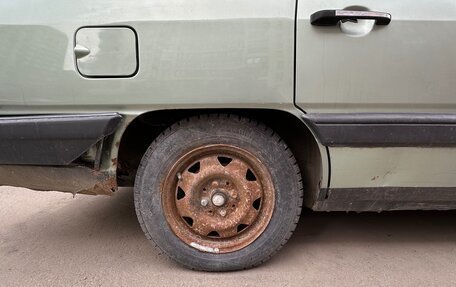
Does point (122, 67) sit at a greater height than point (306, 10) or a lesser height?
lesser

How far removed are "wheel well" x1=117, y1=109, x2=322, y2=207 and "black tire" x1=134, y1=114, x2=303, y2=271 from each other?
3.0 inches

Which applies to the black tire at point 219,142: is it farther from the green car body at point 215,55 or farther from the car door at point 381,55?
the car door at point 381,55

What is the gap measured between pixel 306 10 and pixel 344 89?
0.43 metres

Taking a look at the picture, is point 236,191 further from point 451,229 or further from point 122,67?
point 451,229

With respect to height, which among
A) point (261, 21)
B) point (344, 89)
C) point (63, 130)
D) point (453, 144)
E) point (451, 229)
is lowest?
point (451, 229)

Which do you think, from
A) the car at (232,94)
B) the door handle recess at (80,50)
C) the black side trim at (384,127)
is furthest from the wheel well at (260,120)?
the door handle recess at (80,50)

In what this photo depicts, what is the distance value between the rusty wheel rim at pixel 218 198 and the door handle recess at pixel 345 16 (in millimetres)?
756

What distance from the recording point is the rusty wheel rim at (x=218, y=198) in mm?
2031

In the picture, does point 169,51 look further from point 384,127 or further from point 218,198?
point 384,127

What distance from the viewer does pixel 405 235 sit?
2.59m

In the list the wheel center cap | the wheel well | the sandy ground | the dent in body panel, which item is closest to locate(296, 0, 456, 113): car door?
the dent in body panel

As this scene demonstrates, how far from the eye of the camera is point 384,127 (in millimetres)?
1880

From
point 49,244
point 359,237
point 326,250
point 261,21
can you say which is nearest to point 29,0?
point 261,21

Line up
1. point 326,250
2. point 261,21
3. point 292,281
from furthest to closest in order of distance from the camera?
point 326,250 → point 292,281 → point 261,21
